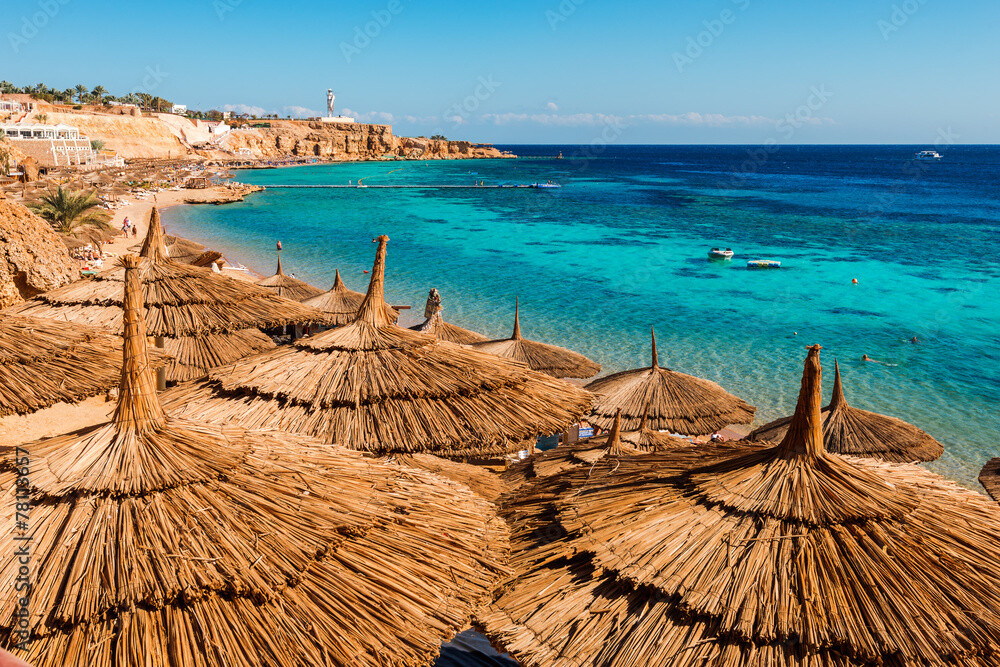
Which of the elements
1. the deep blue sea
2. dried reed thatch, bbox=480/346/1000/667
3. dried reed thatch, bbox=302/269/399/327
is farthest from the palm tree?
dried reed thatch, bbox=480/346/1000/667

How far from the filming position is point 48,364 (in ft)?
16.7

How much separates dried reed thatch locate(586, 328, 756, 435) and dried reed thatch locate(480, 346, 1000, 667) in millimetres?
6431

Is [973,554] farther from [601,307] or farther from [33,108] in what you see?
[33,108]

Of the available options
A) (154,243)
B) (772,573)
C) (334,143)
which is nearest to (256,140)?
(334,143)

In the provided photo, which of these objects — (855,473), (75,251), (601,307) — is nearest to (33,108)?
(75,251)

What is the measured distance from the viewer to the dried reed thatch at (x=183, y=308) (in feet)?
25.0

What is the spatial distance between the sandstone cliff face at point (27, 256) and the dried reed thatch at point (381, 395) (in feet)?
23.7

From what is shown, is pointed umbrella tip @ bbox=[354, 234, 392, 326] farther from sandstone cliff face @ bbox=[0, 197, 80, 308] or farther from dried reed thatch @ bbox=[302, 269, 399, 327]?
dried reed thatch @ bbox=[302, 269, 399, 327]

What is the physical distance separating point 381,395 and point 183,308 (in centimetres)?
407

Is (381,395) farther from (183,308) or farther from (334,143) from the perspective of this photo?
(334,143)

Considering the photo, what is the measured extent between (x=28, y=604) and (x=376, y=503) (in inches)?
52.0

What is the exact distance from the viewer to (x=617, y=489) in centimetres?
353

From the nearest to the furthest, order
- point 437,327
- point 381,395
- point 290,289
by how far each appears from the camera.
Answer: point 381,395
point 437,327
point 290,289

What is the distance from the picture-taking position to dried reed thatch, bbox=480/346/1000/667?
2.59 meters
